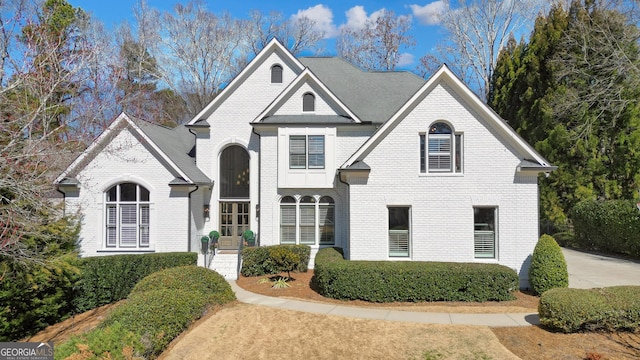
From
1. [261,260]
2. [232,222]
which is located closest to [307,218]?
[261,260]

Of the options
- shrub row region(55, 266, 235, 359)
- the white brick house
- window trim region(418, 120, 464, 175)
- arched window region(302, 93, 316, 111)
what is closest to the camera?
shrub row region(55, 266, 235, 359)

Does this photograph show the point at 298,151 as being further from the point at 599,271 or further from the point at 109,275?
the point at 599,271

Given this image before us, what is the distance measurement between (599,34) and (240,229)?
25828 mm

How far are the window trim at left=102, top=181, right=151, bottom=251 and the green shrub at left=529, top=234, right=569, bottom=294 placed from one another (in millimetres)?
15044

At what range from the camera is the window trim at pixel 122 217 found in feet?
52.5

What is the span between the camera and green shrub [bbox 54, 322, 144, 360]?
647 centimetres

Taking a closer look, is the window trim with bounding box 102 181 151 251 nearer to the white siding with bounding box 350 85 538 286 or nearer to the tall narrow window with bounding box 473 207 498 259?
the white siding with bounding box 350 85 538 286

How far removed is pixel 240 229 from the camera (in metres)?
18.8

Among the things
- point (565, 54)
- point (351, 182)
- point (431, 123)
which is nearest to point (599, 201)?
point (565, 54)

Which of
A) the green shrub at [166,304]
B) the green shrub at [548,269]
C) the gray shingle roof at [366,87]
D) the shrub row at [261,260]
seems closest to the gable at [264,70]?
the gray shingle roof at [366,87]

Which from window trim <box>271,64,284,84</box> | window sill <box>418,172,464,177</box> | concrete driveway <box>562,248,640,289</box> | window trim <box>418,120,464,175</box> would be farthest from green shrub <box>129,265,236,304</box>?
concrete driveway <box>562,248,640,289</box>

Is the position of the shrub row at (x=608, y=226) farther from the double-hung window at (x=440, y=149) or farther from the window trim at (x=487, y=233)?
the double-hung window at (x=440, y=149)

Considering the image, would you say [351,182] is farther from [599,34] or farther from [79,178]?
[599,34]

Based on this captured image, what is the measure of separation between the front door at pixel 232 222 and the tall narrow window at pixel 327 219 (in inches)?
158
